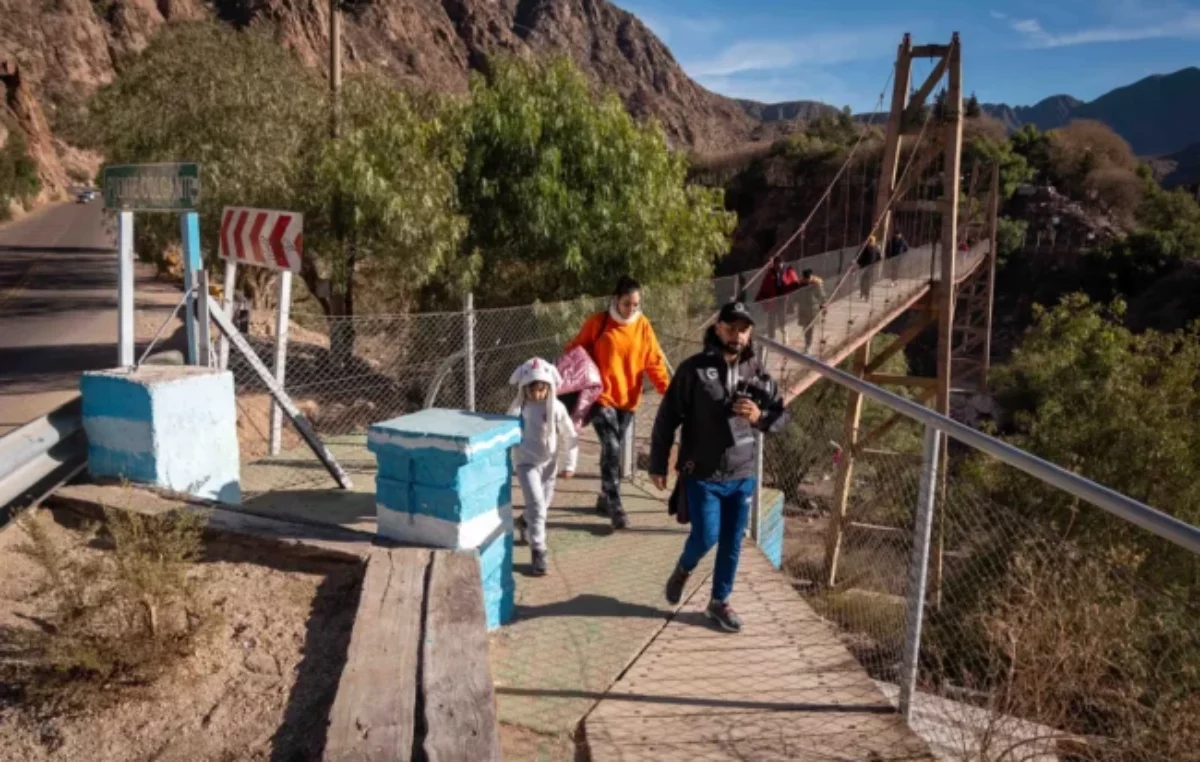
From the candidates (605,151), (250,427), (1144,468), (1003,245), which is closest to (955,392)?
(1003,245)

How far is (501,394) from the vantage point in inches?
356

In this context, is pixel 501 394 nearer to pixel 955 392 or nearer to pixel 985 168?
pixel 955 392

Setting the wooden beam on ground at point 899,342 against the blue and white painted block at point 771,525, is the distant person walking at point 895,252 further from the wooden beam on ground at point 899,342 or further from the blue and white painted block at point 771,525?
the blue and white painted block at point 771,525

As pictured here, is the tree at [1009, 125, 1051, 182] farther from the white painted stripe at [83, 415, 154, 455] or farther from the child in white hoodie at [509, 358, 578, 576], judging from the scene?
the white painted stripe at [83, 415, 154, 455]

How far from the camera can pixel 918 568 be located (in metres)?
3.12

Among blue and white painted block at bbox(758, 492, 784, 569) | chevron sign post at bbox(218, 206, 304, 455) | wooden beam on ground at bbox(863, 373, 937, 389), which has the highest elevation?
chevron sign post at bbox(218, 206, 304, 455)

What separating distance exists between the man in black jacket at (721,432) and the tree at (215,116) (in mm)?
10903

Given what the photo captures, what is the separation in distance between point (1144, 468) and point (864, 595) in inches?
297

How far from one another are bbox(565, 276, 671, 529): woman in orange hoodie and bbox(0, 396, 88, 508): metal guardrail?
8.94ft

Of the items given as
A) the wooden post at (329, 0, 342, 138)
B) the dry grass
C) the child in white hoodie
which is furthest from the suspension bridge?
the wooden post at (329, 0, 342, 138)

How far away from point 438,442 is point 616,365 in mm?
1881

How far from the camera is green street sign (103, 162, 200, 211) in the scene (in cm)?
506

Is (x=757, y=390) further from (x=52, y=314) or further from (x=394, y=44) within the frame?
(x=394, y=44)

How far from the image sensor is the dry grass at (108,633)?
2.74 m
